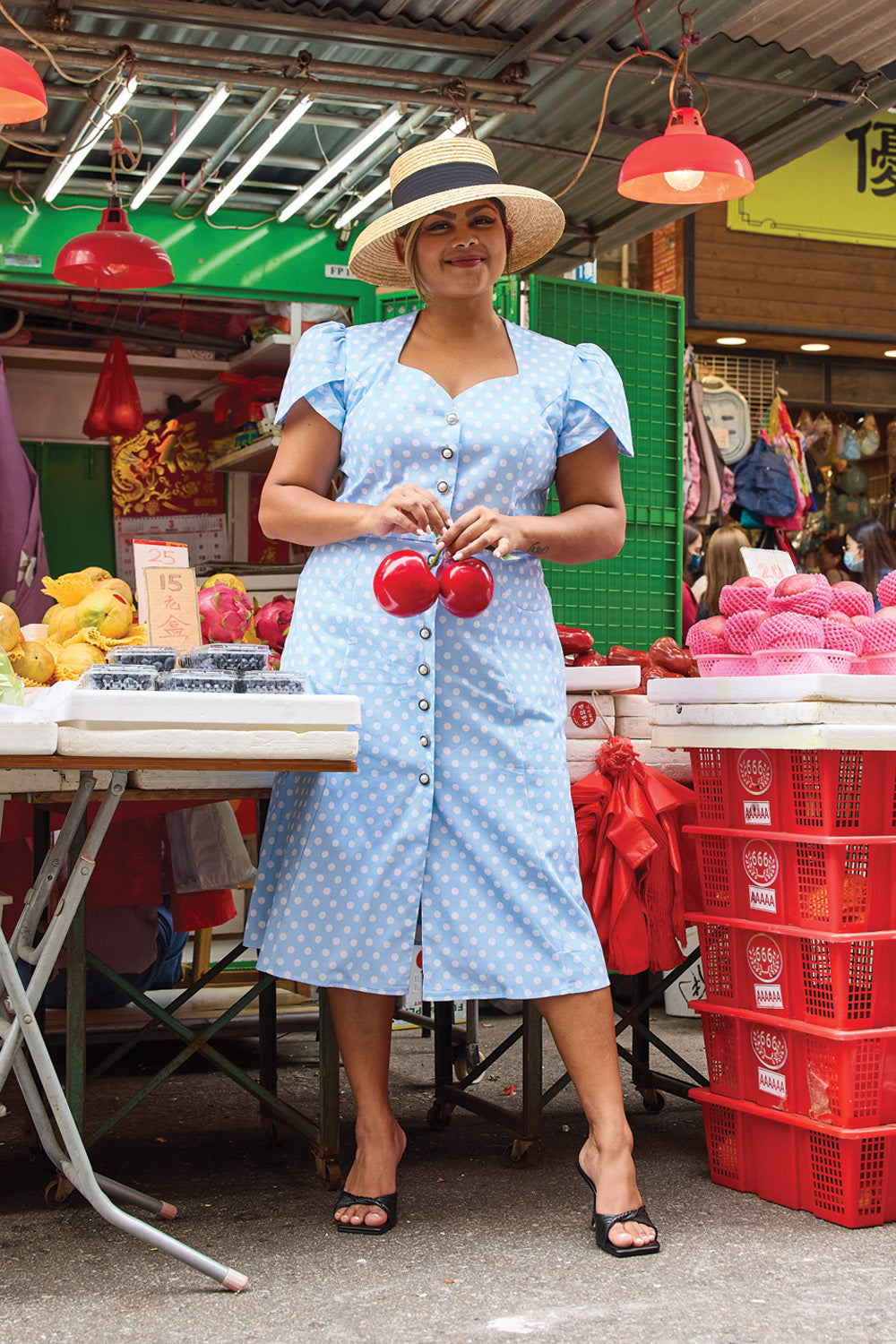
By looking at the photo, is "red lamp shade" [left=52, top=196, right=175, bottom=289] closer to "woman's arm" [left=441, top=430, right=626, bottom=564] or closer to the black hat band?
the black hat band

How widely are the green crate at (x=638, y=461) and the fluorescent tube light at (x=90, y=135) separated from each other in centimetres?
158

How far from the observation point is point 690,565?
753 cm

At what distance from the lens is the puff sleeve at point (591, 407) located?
2.88 m

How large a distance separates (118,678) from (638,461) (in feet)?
11.3

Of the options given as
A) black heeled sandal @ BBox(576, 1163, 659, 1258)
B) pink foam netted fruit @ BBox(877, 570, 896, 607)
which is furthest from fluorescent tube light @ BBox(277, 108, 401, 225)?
black heeled sandal @ BBox(576, 1163, 659, 1258)

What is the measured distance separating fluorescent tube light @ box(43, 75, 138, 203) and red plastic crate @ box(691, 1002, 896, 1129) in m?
3.51

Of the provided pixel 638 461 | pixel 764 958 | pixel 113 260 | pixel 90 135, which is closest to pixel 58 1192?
pixel 764 958

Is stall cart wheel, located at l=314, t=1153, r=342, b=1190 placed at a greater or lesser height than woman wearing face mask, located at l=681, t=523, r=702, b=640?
lesser

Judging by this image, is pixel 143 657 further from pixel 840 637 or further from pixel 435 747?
pixel 840 637

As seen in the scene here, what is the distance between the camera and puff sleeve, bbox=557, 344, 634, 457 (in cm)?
288

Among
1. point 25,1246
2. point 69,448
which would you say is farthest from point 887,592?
point 69,448

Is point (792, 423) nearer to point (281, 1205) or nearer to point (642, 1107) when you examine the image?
point (642, 1107)

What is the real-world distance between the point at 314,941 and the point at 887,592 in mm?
1501

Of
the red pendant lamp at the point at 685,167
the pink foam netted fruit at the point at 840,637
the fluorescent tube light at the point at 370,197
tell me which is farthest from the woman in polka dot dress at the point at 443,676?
the fluorescent tube light at the point at 370,197
